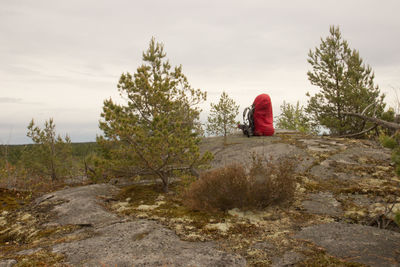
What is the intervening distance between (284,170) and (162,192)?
3091mm

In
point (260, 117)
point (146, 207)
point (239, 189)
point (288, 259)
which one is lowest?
point (288, 259)

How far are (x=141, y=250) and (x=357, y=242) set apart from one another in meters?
2.50

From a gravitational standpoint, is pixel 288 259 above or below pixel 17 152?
below

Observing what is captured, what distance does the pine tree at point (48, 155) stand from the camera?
42.7 ft

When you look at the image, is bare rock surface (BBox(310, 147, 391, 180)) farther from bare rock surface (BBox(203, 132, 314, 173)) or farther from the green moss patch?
the green moss patch

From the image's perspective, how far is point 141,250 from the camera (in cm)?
301

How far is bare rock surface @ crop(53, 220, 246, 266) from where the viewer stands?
109 inches

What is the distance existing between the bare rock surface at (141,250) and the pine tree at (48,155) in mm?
11119

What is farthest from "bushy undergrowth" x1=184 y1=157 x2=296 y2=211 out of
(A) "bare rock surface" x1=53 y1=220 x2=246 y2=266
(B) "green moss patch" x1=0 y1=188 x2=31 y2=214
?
(B) "green moss patch" x1=0 y1=188 x2=31 y2=214

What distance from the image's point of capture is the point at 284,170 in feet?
15.6

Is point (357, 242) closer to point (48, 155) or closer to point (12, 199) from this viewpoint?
point (12, 199)

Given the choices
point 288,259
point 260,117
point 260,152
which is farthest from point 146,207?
point 260,117

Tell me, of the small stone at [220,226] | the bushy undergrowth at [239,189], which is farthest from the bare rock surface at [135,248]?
the bushy undergrowth at [239,189]

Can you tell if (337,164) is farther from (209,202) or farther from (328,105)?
(328,105)
